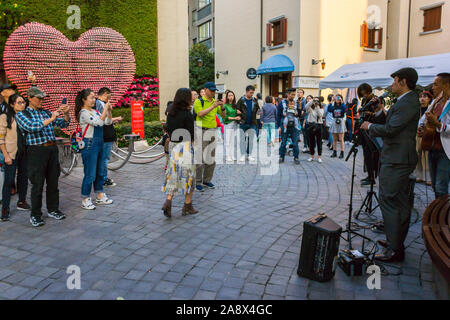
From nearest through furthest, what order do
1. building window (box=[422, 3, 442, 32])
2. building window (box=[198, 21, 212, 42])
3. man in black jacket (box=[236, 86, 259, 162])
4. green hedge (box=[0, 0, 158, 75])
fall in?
man in black jacket (box=[236, 86, 259, 162]) → green hedge (box=[0, 0, 158, 75]) → building window (box=[422, 3, 442, 32]) → building window (box=[198, 21, 212, 42])

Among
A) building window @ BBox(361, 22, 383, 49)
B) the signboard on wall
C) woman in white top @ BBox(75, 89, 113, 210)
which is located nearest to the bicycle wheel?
woman in white top @ BBox(75, 89, 113, 210)

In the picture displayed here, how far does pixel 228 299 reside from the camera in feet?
10.5

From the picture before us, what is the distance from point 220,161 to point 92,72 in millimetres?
4512

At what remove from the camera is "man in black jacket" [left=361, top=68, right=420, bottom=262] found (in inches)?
149

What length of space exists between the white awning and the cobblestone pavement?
10.5ft

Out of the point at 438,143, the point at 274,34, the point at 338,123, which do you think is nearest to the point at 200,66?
the point at 274,34

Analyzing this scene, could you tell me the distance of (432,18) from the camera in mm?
20516

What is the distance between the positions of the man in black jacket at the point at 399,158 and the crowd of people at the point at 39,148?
419 centimetres

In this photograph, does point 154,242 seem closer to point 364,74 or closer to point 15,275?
point 15,275

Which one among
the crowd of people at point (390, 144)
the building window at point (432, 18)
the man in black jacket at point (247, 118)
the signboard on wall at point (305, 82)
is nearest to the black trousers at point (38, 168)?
the crowd of people at point (390, 144)

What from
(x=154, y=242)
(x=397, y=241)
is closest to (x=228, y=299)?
(x=154, y=242)

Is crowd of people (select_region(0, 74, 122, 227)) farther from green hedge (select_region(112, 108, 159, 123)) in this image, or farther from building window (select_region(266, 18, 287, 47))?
building window (select_region(266, 18, 287, 47))

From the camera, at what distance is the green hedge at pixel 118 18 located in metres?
11.5

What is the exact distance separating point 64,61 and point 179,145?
21.7 feet
